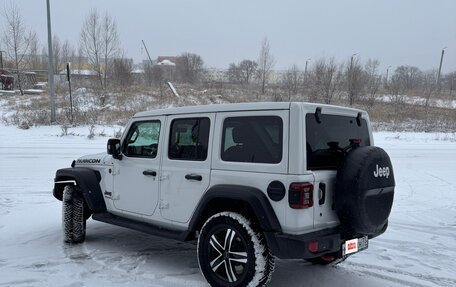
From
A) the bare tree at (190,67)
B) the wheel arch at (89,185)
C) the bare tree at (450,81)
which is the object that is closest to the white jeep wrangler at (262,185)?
the wheel arch at (89,185)

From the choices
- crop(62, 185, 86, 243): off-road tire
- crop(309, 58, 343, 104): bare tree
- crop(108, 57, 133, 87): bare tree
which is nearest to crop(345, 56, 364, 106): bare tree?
crop(309, 58, 343, 104): bare tree

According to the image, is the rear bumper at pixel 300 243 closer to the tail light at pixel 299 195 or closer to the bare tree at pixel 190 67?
the tail light at pixel 299 195

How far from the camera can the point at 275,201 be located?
12.5 ft

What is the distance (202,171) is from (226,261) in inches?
37.3

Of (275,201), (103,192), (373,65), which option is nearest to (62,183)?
(103,192)

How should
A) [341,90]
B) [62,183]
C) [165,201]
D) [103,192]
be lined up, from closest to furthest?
[165,201] → [103,192] → [62,183] → [341,90]

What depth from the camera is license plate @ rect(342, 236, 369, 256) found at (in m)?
4.08

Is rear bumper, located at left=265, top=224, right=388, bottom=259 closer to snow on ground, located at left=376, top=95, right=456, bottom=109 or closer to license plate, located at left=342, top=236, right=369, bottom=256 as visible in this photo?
license plate, located at left=342, top=236, right=369, bottom=256

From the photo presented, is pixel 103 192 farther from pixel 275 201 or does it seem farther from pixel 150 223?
pixel 275 201

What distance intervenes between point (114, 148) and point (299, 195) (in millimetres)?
2735

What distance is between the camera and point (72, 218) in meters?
5.84

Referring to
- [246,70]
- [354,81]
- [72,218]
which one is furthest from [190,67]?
[72,218]

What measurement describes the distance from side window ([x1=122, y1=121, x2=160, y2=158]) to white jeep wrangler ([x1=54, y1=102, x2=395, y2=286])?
0.13 feet

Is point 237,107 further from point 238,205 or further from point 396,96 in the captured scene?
point 396,96
